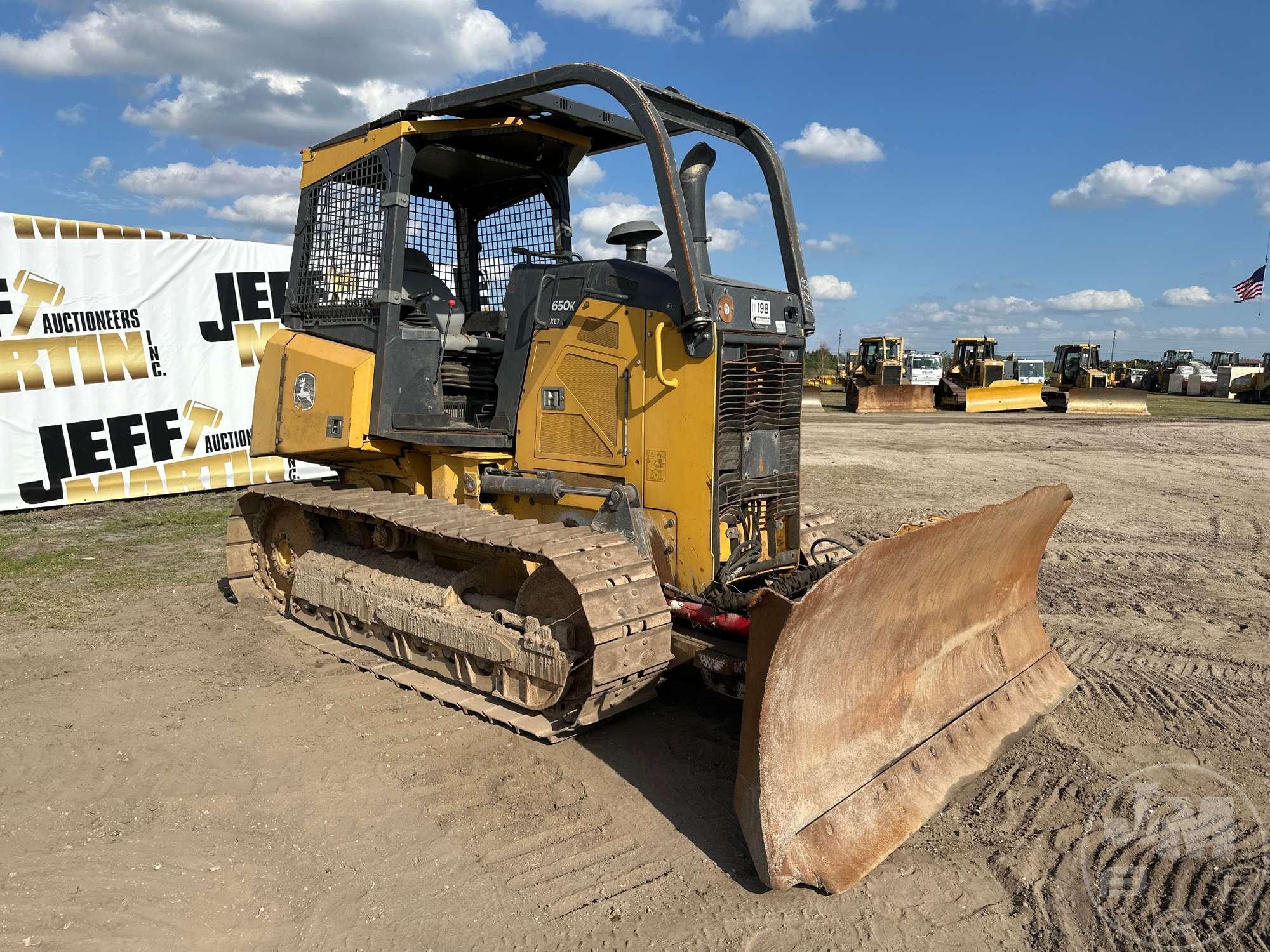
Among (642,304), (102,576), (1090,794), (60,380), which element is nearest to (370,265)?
(642,304)

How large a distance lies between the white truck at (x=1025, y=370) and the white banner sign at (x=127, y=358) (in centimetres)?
2884

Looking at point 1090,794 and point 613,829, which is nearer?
point 613,829

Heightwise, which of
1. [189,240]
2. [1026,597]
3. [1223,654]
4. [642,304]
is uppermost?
[189,240]

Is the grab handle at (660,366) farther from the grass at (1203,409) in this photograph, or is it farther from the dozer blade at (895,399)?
the grass at (1203,409)

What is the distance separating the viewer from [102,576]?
7770 millimetres

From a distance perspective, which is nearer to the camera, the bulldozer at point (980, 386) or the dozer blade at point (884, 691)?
the dozer blade at point (884, 691)

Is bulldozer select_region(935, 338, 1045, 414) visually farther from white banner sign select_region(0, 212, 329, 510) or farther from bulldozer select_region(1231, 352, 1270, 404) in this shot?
white banner sign select_region(0, 212, 329, 510)

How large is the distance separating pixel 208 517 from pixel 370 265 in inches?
245

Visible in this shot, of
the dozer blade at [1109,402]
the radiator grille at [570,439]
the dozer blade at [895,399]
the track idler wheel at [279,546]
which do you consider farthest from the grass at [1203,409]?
the track idler wheel at [279,546]

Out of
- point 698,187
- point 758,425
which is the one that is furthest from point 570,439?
point 698,187

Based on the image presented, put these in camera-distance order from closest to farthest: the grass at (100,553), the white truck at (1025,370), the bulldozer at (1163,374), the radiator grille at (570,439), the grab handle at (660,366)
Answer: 1. the grab handle at (660,366)
2. the radiator grille at (570,439)
3. the grass at (100,553)
4. the white truck at (1025,370)
5. the bulldozer at (1163,374)

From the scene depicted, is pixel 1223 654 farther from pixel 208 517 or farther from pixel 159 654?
pixel 208 517

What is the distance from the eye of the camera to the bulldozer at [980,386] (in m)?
28.9

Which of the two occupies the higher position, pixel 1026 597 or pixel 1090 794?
pixel 1026 597
